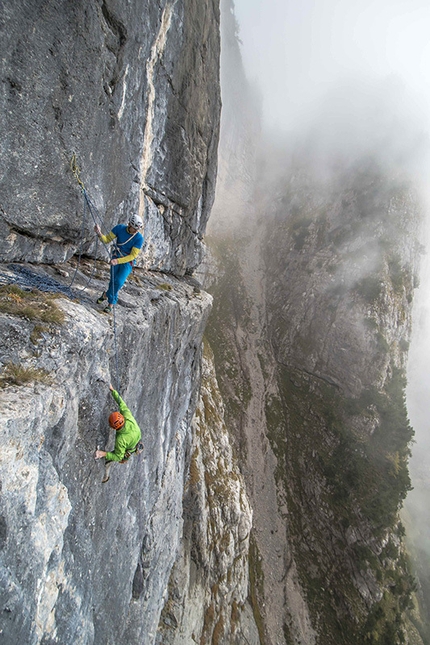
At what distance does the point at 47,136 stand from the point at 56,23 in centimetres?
244

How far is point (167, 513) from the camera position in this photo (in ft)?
51.4

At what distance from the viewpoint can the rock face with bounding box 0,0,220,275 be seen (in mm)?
6203

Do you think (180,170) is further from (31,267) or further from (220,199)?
(220,199)

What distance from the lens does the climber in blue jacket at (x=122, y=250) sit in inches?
300

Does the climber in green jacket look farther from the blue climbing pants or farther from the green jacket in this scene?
the blue climbing pants

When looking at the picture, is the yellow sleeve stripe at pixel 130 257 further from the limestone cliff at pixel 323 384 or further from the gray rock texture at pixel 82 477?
the limestone cliff at pixel 323 384

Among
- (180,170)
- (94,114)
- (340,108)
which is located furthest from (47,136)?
(340,108)

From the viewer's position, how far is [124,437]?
6.68m

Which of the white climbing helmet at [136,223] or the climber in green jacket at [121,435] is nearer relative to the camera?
the climber in green jacket at [121,435]

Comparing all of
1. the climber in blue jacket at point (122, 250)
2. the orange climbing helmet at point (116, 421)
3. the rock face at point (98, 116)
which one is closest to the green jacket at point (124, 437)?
the orange climbing helmet at point (116, 421)

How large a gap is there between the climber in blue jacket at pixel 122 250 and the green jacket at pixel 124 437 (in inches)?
105

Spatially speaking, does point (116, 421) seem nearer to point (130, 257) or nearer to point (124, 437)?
point (124, 437)

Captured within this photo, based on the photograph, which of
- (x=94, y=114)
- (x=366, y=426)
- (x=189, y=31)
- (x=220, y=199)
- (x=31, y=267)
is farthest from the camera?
(x=220, y=199)

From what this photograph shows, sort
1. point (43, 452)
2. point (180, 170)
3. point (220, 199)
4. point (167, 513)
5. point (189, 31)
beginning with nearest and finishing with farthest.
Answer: point (43, 452) → point (189, 31) → point (180, 170) → point (167, 513) → point (220, 199)
